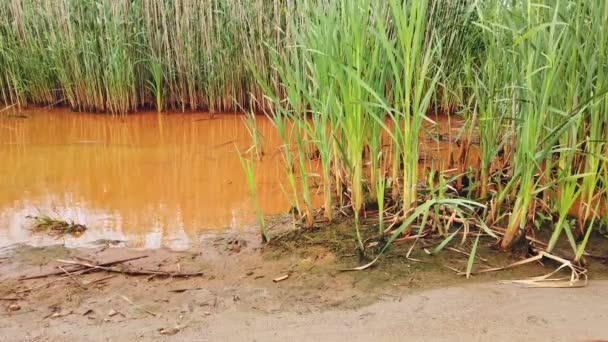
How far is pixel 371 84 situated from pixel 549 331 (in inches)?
41.2

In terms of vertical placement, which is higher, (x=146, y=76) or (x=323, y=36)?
(x=323, y=36)

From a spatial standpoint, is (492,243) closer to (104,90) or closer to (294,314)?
(294,314)

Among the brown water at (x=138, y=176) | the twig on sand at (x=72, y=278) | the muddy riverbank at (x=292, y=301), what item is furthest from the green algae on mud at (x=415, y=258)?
the twig on sand at (x=72, y=278)

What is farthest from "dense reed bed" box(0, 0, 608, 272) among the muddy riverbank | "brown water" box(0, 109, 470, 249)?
"brown water" box(0, 109, 470, 249)

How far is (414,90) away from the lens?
7.63ft

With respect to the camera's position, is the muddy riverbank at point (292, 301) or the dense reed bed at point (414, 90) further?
the dense reed bed at point (414, 90)

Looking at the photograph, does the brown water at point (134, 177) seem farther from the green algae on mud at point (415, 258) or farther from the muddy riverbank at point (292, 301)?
the green algae on mud at point (415, 258)

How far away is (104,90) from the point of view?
5.00 metres

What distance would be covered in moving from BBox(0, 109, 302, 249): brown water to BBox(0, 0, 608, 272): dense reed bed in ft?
1.16

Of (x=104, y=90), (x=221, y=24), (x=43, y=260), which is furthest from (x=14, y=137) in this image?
(x=43, y=260)

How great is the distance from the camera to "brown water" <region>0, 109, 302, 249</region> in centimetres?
236

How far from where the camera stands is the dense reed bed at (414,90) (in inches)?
69.7

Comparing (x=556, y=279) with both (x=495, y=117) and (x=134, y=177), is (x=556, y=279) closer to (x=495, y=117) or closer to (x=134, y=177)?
(x=495, y=117)

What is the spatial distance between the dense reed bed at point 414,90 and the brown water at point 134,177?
35cm
